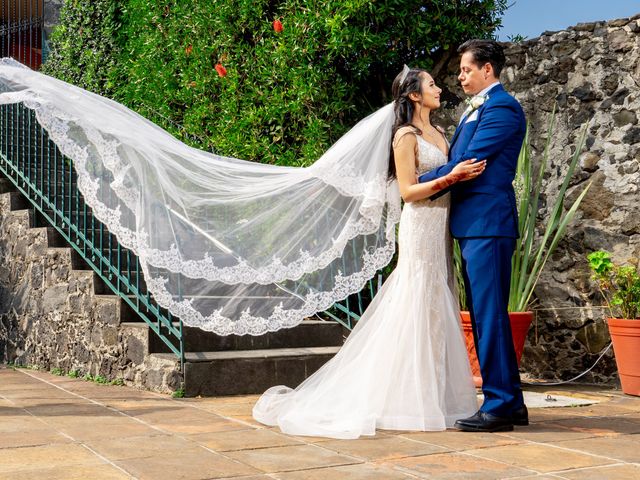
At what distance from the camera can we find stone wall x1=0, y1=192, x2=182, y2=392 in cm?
558

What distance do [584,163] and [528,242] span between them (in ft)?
2.53

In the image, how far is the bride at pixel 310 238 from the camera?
407cm

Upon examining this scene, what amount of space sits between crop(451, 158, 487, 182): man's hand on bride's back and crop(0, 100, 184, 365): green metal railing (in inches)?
84.6

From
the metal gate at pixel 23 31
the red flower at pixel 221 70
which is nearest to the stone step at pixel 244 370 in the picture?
the red flower at pixel 221 70

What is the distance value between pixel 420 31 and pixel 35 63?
32.0 feet

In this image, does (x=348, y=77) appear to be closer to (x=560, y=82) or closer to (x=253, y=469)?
(x=560, y=82)

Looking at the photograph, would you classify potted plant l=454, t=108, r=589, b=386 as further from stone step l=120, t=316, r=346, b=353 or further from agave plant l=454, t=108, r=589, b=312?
stone step l=120, t=316, r=346, b=353

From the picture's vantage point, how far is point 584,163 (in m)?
6.06

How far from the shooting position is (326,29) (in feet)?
21.0

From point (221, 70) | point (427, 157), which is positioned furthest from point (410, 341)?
point (221, 70)

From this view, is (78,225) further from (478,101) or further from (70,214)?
(478,101)

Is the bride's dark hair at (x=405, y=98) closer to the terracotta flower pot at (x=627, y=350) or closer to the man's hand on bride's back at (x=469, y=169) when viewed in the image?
the man's hand on bride's back at (x=469, y=169)

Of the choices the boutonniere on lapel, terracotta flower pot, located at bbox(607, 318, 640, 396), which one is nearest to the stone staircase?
terracotta flower pot, located at bbox(607, 318, 640, 396)

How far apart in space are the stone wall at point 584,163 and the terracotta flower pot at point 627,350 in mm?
470
